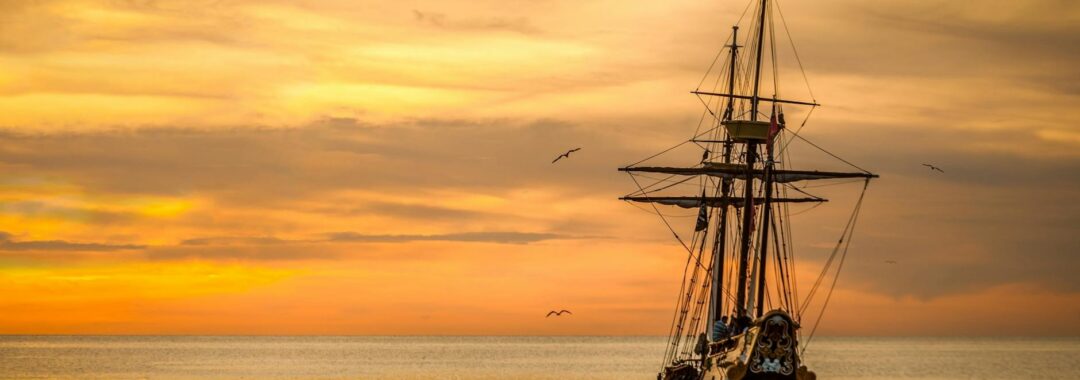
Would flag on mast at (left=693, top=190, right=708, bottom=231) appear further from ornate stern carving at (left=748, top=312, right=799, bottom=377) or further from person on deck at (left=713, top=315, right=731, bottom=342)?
ornate stern carving at (left=748, top=312, right=799, bottom=377)

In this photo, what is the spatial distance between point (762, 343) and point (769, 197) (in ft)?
26.2

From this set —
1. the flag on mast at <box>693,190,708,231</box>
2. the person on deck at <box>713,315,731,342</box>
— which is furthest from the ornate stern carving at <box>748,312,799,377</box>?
the flag on mast at <box>693,190,708,231</box>

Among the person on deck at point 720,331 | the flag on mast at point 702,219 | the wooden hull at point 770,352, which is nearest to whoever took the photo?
the wooden hull at point 770,352

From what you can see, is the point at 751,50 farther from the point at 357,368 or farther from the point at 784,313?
the point at 357,368

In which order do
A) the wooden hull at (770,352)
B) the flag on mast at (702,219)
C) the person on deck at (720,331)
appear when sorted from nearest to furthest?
the wooden hull at (770,352)
the person on deck at (720,331)
the flag on mast at (702,219)

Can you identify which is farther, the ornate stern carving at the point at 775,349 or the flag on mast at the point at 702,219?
the flag on mast at the point at 702,219

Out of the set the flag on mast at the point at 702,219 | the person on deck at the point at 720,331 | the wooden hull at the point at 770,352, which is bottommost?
the wooden hull at the point at 770,352

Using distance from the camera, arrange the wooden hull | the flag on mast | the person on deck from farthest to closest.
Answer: the flag on mast < the person on deck < the wooden hull

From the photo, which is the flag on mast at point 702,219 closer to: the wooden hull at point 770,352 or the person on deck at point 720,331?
the person on deck at point 720,331

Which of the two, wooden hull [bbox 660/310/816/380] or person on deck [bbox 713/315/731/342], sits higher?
person on deck [bbox 713/315/731/342]

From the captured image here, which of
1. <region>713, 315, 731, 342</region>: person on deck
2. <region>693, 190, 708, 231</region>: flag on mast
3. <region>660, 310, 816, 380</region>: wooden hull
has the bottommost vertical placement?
<region>660, 310, 816, 380</region>: wooden hull

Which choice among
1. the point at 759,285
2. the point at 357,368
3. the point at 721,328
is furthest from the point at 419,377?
the point at 759,285

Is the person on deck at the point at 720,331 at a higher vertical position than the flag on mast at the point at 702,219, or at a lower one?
lower

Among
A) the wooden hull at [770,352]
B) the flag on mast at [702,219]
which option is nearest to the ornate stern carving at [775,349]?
the wooden hull at [770,352]
